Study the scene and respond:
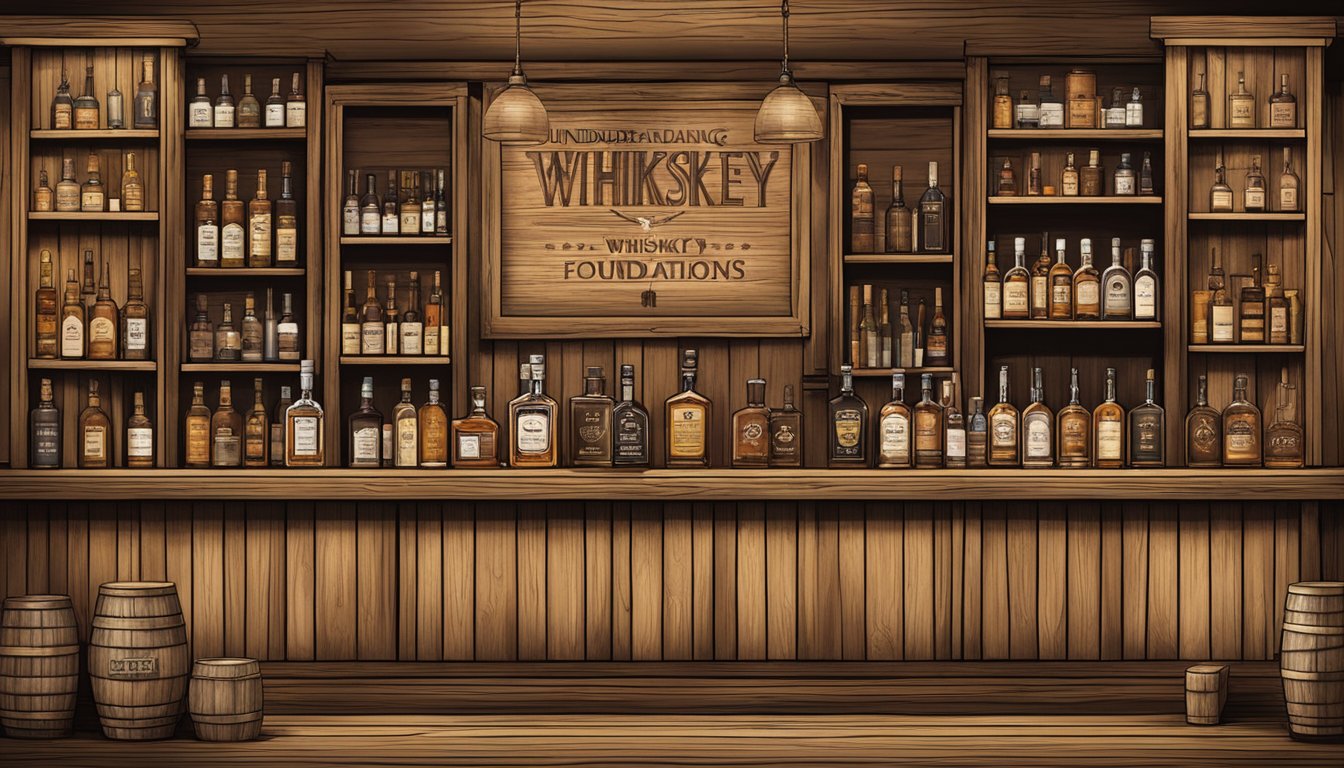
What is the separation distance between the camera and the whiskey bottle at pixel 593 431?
13.2 feet

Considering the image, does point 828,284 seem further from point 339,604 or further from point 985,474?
point 339,604

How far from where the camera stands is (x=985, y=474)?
3.72 metres

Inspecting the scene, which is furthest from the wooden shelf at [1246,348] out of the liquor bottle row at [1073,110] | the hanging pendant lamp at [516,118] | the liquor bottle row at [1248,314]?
the hanging pendant lamp at [516,118]

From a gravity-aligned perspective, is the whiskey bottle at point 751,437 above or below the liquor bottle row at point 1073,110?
below

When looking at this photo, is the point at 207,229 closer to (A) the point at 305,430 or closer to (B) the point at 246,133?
(B) the point at 246,133

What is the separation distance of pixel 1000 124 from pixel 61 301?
295 centimetres

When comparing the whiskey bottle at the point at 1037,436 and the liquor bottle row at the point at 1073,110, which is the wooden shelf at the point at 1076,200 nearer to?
the liquor bottle row at the point at 1073,110

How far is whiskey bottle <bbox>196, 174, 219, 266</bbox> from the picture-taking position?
4.27m

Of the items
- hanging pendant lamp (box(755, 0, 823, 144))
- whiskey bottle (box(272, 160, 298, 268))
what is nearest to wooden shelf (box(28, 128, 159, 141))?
whiskey bottle (box(272, 160, 298, 268))

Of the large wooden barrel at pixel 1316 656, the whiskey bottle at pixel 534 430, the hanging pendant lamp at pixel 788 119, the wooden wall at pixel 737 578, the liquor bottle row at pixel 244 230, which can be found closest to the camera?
the large wooden barrel at pixel 1316 656

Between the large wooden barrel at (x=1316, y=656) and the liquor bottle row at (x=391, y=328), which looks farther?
the liquor bottle row at (x=391, y=328)

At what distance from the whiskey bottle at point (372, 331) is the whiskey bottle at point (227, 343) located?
0.38m

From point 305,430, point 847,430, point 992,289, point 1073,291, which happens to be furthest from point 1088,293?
point 305,430

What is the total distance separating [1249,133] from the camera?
412cm
